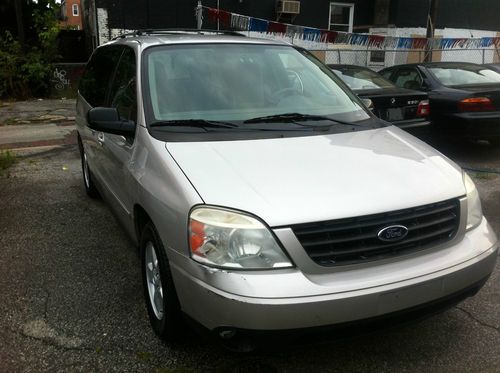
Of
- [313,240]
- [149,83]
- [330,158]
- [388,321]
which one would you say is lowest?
[388,321]

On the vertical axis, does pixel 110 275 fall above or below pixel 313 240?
below

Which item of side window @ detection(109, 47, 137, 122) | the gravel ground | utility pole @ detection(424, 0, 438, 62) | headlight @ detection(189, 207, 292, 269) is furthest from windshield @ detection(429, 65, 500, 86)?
utility pole @ detection(424, 0, 438, 62)

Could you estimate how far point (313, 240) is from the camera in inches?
89.8

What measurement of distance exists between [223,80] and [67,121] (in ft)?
27.5

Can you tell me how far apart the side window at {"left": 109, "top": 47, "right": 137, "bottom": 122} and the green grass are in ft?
11.6

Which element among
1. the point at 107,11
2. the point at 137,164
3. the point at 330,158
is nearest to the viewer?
the point at 330,158

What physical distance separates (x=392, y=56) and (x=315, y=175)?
1487 cm

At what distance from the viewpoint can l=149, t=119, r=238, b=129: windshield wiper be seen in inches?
122

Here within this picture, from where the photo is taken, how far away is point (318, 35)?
48.0ft

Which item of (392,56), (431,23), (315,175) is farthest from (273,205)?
(392,56)

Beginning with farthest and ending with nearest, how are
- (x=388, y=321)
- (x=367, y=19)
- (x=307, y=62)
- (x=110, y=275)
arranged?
(x=367, y=19) < (x=307, y=62) < (x=110, y=275) < (x=388, y=321)

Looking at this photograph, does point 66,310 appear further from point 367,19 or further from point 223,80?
point 367,19

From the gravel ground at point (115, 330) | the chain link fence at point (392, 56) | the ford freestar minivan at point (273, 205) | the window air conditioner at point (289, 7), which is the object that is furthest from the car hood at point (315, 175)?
the window air conditioner at point (289, 7)

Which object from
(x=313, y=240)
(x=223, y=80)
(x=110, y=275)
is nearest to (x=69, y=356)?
(x=110, y=275)
